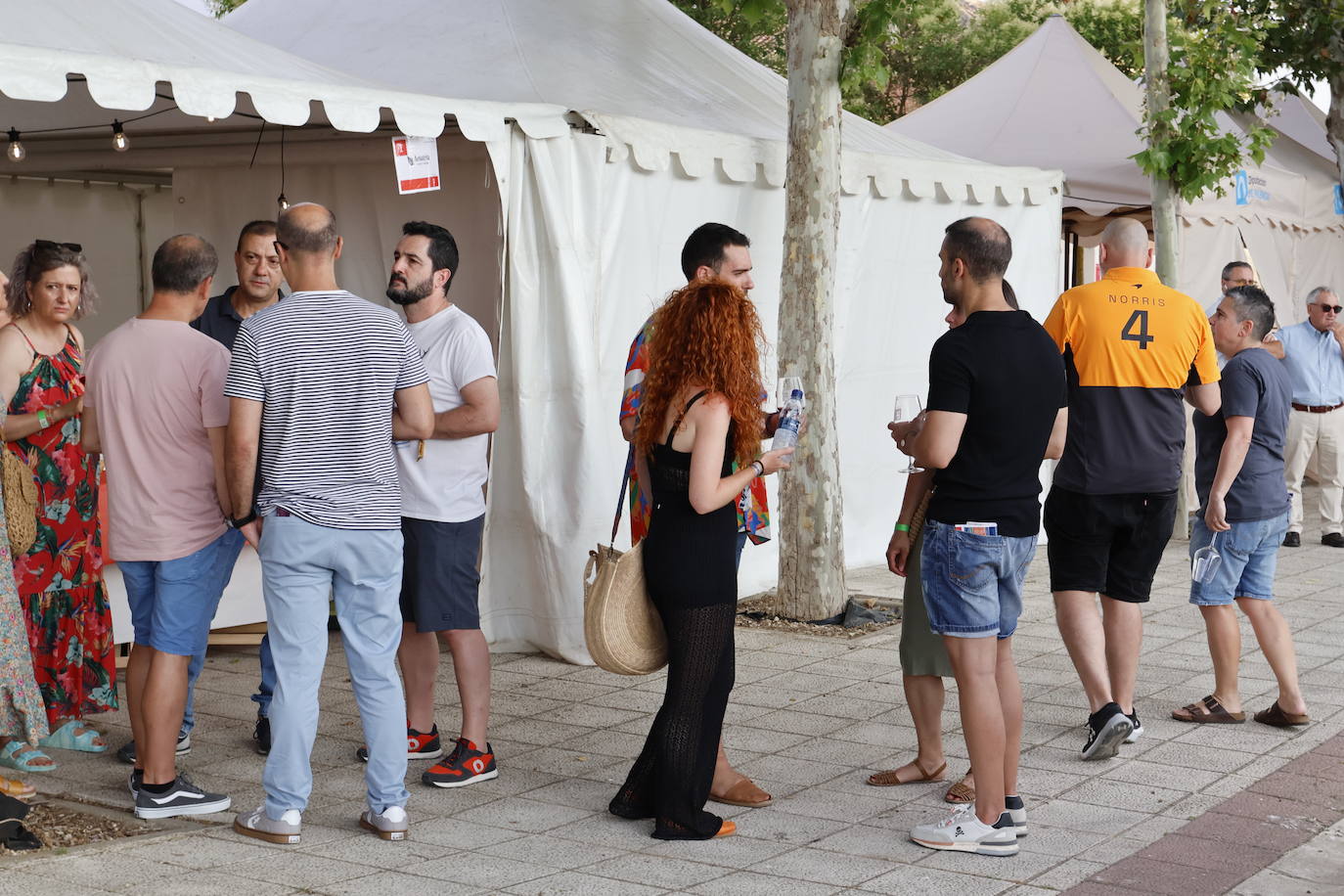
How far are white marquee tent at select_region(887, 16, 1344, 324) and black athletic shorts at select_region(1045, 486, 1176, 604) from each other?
623 centimetres

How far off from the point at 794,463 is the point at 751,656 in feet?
3.88

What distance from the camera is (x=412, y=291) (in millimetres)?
5117

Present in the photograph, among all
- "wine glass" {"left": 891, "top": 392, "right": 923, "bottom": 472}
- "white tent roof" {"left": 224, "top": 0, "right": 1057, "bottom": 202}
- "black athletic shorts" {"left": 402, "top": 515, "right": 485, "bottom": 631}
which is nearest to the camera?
"wine glass" {"left": 891, "top": 392, "right": 923, "bottom": 472}

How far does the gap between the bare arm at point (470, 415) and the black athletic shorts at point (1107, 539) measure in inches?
82.0

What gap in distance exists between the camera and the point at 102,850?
4.37 meters

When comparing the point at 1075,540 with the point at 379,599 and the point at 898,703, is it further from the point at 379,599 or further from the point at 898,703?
the point at 379,599

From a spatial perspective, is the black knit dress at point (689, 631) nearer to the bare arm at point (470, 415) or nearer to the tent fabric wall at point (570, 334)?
the bare arm at point (470, 415)

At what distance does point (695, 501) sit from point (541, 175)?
120 inches

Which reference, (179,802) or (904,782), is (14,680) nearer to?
(179,802)

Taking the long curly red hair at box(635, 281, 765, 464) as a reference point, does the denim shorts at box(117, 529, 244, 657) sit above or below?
below

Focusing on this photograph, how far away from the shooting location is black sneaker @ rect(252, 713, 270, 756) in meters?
5.54

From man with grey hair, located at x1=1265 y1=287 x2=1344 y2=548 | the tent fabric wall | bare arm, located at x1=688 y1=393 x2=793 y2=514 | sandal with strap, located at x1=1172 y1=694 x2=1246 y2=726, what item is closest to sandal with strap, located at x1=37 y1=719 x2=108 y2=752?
the tent fabric wall

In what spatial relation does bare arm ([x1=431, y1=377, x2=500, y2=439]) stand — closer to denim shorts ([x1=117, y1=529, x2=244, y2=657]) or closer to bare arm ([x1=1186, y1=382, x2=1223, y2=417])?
denim shorts ([x1=117, y1=529, x2=244, y2=657])

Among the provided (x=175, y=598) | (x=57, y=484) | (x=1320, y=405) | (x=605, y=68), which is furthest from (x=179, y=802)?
(x=1320, y=405)
